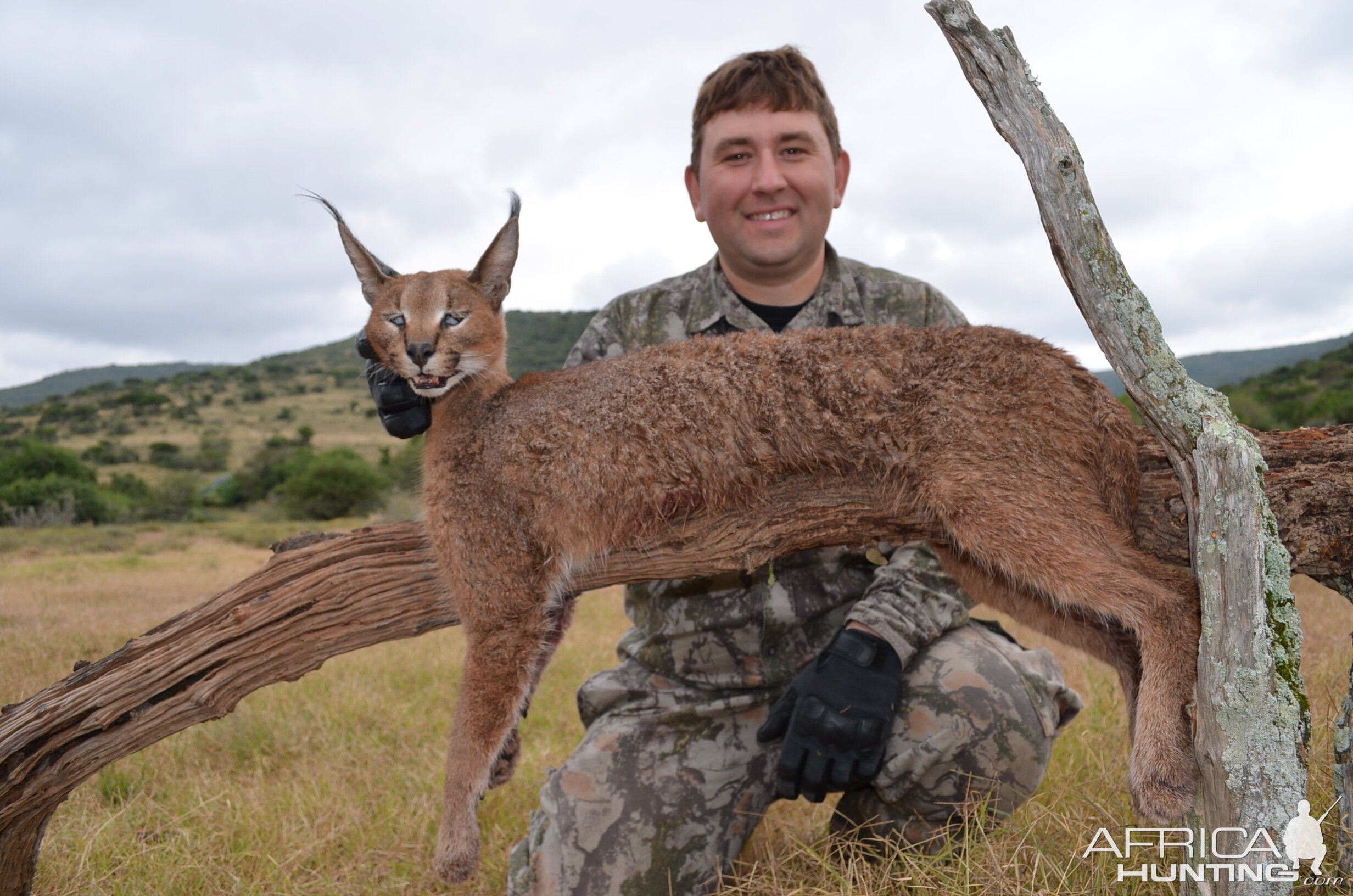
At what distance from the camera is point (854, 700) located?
425cm

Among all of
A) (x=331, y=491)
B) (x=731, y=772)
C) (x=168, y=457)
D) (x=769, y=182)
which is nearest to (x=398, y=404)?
(x=769, y=182)

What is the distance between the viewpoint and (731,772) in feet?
15.9

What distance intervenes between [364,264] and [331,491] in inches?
1163

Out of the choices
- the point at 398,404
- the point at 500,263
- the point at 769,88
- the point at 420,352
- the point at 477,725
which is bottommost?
the point at 477,725

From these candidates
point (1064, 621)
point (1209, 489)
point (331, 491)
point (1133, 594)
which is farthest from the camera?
point (331, 491)

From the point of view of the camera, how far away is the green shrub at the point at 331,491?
31.5 metres

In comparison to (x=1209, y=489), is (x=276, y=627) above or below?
below

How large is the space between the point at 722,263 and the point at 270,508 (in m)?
32.6

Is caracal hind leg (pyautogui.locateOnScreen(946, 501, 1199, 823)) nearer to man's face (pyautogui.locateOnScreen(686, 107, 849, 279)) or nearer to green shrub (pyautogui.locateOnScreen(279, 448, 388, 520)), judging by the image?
man's face (pyautogui.locateOnScreen(686, 107, 849, 279))

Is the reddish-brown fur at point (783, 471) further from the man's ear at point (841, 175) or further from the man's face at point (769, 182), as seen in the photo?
the man's ear at point (841, 175)

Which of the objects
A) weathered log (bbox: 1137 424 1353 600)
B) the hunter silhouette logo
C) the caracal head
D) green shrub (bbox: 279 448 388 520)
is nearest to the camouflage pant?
the hunter silhouette logo

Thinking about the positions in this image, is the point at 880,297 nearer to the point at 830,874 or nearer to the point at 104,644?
the point at 830,874

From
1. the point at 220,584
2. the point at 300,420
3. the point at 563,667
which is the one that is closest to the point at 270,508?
the point at 300,420

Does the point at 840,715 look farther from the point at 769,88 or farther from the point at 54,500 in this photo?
the point at 54,500
